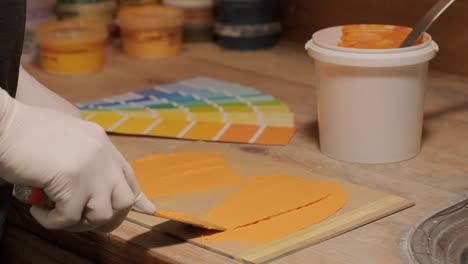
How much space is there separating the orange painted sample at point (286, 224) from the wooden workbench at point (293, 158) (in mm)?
32

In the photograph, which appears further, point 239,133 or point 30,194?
point 239,133

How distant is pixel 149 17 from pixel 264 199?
0.69m

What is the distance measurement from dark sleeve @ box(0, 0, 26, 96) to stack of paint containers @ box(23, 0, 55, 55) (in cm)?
57

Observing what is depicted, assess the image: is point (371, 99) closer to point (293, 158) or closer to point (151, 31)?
point (293, 158)

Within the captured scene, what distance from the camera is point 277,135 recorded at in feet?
3.54

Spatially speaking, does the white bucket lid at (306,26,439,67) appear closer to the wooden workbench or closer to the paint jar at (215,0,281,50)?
the wooden workbench

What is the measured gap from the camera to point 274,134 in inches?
42.6

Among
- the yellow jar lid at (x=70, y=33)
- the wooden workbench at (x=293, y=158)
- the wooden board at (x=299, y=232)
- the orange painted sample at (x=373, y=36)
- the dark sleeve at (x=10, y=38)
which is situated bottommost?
the wooden workbench at (x=293, y=158)

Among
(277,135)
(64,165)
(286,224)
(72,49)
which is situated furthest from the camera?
(72,49)

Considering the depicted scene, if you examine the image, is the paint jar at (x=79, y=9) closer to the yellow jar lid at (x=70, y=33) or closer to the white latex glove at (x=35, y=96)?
the yellow jar lid at (x=70, y=33)

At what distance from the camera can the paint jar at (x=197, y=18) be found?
5.01ft

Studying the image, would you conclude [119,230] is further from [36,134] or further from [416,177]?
[416,177]

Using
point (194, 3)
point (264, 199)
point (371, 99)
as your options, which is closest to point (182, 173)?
point (264, 199)

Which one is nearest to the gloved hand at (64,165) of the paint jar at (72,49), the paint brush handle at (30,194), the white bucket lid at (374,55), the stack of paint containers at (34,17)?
the paint brush handle at (30,194)
